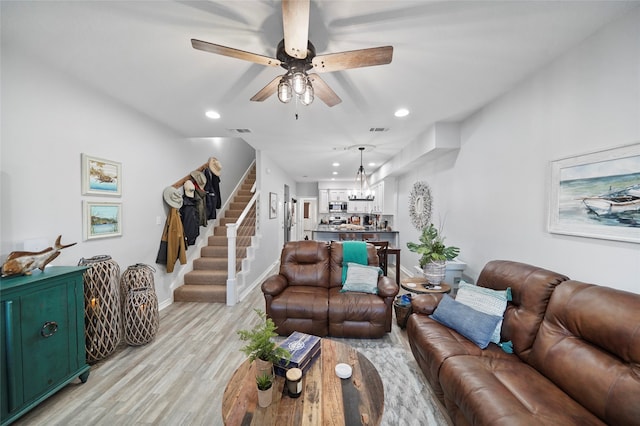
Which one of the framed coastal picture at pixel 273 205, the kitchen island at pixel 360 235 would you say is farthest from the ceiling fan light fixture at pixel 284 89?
the kitchen island at pixel 360 235

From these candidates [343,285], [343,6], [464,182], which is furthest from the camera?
[464,182]

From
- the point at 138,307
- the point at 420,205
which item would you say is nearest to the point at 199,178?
the point at 138,307

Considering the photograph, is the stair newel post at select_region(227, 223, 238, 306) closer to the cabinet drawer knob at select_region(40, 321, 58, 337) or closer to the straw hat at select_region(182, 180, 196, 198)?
the straw hat at select_region(182, 180, 196, 198)

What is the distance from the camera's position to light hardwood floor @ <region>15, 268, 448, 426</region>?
5.39ft

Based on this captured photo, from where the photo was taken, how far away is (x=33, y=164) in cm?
198

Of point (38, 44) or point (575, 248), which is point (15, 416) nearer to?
point (38, 44)

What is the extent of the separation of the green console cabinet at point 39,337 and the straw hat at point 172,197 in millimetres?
1640

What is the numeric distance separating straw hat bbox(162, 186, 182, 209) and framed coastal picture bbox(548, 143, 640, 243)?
4.39 m

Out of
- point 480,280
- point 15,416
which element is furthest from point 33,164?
point 480,280

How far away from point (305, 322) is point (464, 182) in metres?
2.78

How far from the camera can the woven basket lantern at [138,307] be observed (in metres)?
2.43

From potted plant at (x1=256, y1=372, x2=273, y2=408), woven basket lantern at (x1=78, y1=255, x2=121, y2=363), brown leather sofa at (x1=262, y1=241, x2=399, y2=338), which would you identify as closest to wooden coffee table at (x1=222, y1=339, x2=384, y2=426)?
potted plant at (x1=256, y1=372, x2=273, y2=408)

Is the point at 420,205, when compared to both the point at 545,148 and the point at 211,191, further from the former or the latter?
the point at 211,191

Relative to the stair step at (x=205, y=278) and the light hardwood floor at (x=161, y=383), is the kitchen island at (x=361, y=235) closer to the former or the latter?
the stair step at (x=205, y=278)
